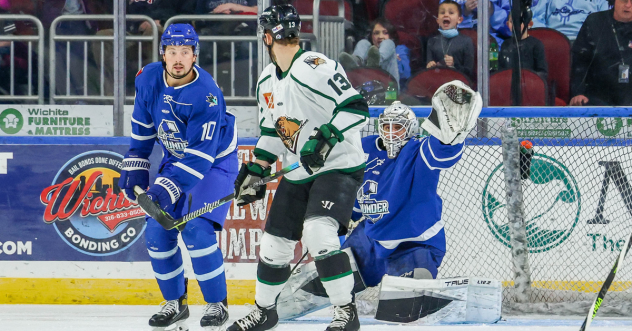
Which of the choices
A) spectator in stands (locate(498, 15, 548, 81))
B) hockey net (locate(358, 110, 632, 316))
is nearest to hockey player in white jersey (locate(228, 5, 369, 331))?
hockey net (locate(358, 110, 632, 316))

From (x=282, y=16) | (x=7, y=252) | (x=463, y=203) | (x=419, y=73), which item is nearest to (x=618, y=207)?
(x=463, y=203)

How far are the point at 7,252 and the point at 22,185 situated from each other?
353 mm

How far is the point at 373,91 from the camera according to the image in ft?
14.1

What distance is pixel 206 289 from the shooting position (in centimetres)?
314

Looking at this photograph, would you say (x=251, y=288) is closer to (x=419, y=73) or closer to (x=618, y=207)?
(x=419, y=73)

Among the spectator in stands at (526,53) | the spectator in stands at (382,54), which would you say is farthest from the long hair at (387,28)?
the spectator in stands at (526,53)

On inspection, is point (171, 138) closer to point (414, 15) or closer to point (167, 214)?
point (167, 214)

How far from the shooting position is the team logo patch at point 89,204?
4.18m

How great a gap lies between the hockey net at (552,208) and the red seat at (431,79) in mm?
463

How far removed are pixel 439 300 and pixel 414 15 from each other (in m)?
1.83

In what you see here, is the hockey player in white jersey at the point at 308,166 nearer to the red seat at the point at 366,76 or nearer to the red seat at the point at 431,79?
the red seat at the point at 366,76

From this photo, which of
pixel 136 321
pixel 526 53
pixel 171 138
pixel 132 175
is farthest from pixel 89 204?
pixel 526 53

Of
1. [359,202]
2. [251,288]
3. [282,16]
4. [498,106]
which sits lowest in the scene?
[251,288]

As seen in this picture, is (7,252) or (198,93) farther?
(7,252)
